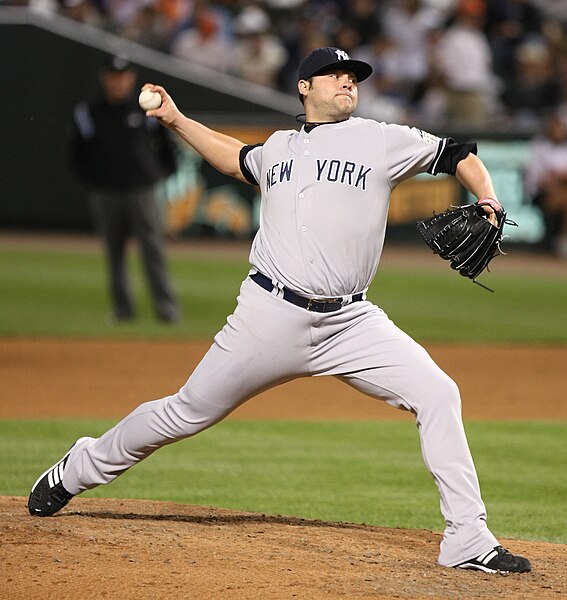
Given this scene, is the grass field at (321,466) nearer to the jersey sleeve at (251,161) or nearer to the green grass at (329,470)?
the green grass at (329,470)

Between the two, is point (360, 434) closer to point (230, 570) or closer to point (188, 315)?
point (230, 570)

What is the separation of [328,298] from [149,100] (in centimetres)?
113

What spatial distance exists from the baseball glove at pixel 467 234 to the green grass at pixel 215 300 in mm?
7687

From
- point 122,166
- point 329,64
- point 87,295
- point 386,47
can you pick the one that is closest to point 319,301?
point 329,64

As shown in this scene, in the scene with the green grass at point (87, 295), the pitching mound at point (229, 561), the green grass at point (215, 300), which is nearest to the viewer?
the pitching mound at point (229, 561)

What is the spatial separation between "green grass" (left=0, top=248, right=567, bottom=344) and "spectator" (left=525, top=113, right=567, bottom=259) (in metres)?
1.79

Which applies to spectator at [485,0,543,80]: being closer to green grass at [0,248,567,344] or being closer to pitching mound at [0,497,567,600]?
green grass at [0,248,567,344]

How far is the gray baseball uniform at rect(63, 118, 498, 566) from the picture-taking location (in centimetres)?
485

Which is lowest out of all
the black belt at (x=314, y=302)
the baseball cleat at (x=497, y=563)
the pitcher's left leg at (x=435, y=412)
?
the baseball cleat at (x=497, y=563)

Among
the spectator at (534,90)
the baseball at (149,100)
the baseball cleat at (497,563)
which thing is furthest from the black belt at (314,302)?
the spectator at (534,90)

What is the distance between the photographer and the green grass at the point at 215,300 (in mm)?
12953

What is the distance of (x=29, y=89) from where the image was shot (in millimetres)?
19016

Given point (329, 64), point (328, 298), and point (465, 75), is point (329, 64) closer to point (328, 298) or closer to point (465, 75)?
point (328, 298)

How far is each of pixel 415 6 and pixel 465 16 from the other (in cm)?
87
